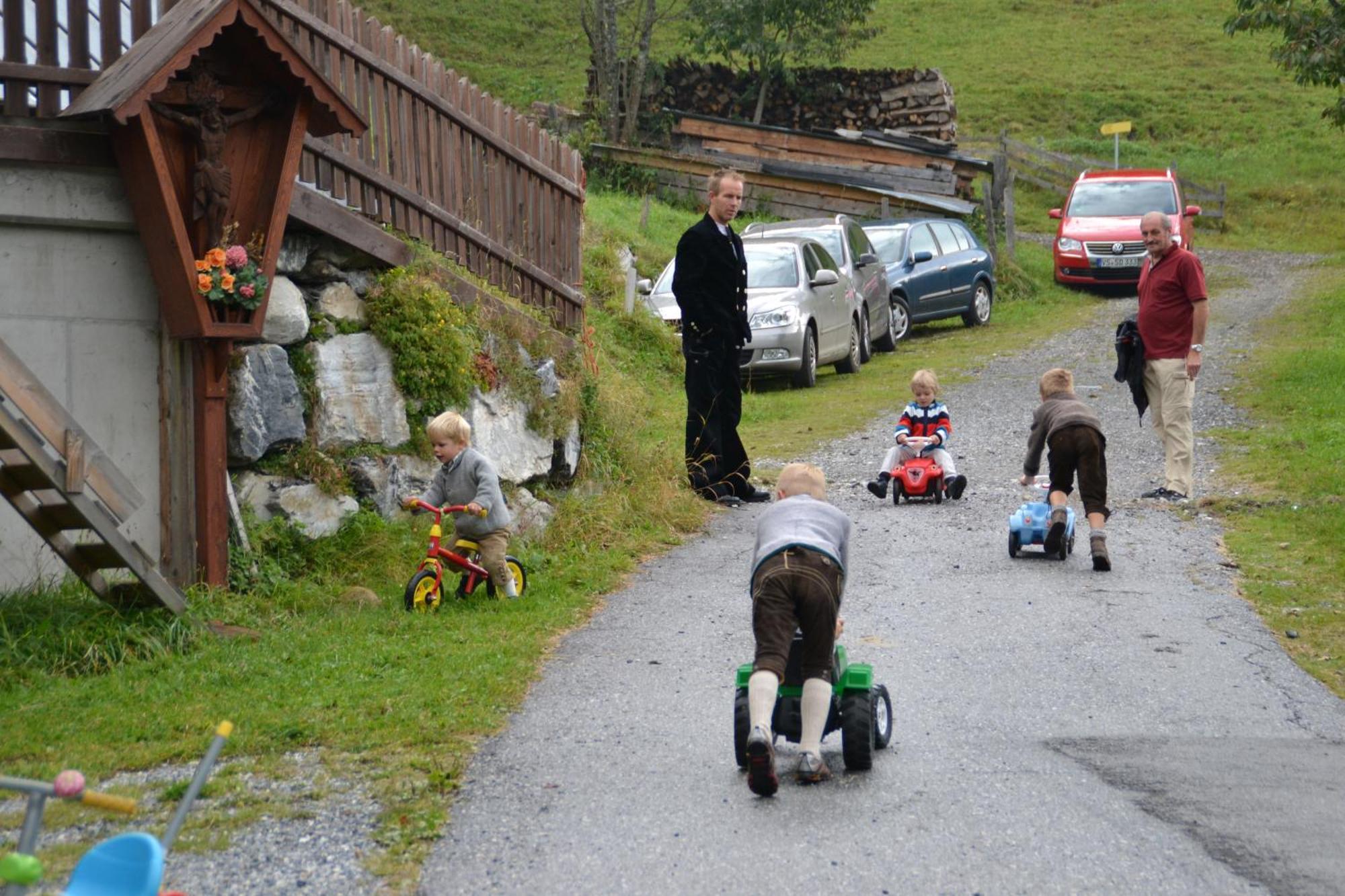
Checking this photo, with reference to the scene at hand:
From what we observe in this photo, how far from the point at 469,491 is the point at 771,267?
1094cm

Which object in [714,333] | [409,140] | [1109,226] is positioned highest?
[409,140]

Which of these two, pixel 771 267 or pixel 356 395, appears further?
pixel 771 267

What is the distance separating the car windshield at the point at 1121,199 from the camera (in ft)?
89.1

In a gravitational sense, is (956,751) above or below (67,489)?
below

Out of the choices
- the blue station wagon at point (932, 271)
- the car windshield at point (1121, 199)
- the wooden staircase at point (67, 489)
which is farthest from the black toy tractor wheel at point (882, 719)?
the car windshield at point (1121, 199)

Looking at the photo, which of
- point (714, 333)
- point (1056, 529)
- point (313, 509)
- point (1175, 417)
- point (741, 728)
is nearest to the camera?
point (741, 728)

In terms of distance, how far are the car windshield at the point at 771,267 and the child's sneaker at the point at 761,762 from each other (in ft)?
44.2

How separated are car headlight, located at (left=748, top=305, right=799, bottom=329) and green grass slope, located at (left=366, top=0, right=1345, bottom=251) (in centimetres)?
1883

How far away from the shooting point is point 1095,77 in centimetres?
4881

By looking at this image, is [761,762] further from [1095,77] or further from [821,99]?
[1095,77]

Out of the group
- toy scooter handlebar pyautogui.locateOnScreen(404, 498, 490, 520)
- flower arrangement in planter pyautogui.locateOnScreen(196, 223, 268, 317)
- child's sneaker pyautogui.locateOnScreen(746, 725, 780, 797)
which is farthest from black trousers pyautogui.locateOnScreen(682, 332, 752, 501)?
child's sneaker pyautogui.locateOnScreen(746, 725, 780, 797)

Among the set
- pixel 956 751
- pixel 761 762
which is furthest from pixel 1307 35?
pixel 761 762

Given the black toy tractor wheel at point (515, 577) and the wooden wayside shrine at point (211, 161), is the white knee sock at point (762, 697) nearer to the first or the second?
the black toy tractor wheel at point (515, 577)

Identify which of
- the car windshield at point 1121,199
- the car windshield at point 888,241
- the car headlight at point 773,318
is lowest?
the car headlight at point 773,318
